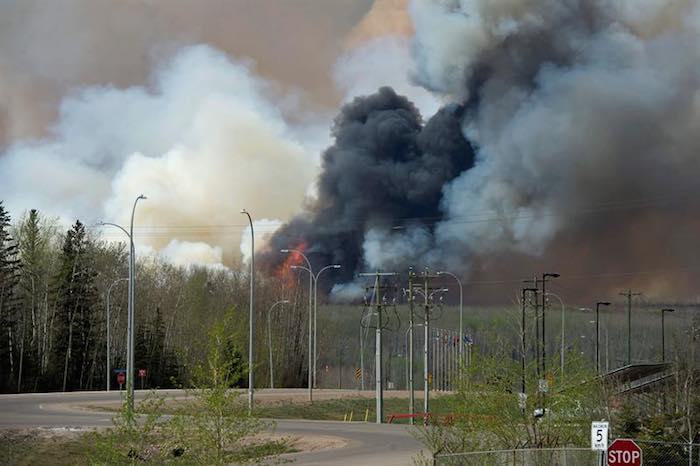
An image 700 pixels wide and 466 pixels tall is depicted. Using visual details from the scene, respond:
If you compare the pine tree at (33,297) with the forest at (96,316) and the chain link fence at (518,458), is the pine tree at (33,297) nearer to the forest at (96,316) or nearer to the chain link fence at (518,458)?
the forest at (96,316)

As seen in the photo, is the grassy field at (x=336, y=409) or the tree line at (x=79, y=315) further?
the tree line at (x=79, y=315)

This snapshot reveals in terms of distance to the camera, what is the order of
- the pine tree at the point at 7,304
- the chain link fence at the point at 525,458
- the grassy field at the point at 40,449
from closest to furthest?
the chain link fence at the point at 525,458
the grassy field at the point at 40,449
the pine tree at the point at 7,304

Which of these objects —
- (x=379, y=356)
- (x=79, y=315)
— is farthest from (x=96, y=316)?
(x=379, y=356)

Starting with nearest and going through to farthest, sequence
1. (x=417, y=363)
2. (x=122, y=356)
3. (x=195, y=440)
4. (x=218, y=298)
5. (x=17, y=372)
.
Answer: (x=195, y=440) → (x=17, y=372) → (x=122, y=356) → (x=218, y=298) → (x=417, y=363)

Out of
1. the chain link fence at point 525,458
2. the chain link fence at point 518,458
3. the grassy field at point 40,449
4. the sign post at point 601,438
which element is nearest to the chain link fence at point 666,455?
the chain link fence at point 525,458

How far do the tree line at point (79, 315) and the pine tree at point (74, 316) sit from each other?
0.32 feet

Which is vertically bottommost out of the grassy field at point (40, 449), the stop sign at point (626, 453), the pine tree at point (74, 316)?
the grassy field at point (40, 449)

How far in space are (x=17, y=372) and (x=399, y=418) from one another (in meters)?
40.4

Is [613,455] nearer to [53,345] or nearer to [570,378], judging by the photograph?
[570,378]

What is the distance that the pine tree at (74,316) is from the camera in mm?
110312

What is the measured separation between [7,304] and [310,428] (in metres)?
53.3

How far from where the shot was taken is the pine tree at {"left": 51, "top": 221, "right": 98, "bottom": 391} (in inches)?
4343

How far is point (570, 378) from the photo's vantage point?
34.1m

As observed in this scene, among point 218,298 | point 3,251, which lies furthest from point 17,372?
point 218,298
